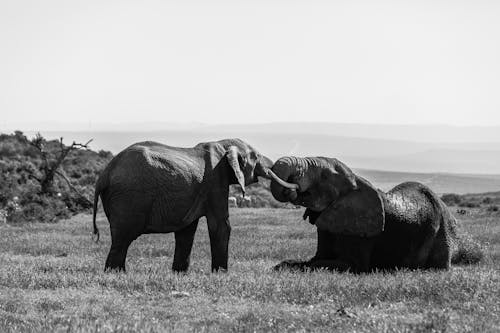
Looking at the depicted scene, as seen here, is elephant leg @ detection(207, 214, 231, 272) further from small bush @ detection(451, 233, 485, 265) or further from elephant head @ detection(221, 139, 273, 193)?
small bush @ detection(451, 233, 485, 265)

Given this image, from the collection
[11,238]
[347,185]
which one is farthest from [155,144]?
[11,238]

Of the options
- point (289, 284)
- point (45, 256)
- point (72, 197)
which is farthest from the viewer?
point (72, 197)

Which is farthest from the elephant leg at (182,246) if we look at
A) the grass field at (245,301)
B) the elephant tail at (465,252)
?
the elephant tail at (465,252)

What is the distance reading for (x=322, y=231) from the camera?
53.0 feet

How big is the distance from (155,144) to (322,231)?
3651mm

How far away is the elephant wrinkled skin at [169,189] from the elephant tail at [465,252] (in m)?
4.75

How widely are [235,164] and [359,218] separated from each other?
256 centimetres

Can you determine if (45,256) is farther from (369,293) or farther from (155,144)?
(369,293)

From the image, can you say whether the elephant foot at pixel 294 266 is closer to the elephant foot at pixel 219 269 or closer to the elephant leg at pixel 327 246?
the elephant leg at pixel 327 246

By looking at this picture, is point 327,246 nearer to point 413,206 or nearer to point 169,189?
point 413,206

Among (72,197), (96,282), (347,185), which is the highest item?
(347,185)

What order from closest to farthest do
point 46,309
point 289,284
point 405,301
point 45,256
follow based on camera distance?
point 46,309 → point 405,301 → point 289,284 → point 45,256

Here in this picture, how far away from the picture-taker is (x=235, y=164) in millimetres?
15812

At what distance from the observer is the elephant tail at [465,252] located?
17828 millimetres
